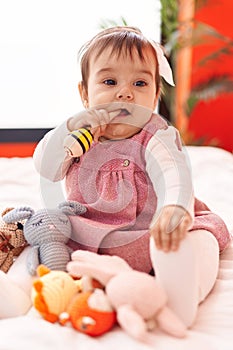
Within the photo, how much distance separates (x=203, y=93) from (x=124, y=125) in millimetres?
1630

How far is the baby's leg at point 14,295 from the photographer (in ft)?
3.23

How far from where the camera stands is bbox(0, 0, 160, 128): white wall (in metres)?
2.75

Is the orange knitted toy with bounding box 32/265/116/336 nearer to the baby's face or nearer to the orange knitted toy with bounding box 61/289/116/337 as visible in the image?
the orange knitted toy with bounding box 61/289/116/337

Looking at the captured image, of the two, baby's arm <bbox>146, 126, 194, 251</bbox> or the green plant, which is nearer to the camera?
baby's arm <bbox>146, 126, 194, 251</bbox>

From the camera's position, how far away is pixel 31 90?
2852 millimetres

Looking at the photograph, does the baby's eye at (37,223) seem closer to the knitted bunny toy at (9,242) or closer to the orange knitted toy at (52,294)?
the knitted bunny toy at (9,242)

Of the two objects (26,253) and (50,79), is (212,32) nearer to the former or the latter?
(50,79)

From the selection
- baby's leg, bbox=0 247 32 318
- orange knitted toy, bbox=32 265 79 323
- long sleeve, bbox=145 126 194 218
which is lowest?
baby's leg, bbox=0 247 32 318

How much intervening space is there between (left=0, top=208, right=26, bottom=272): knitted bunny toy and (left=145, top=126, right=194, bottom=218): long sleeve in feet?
1.07

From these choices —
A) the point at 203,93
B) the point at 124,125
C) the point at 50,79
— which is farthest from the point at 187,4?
the point at 124,125

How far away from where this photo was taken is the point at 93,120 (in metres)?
1.18

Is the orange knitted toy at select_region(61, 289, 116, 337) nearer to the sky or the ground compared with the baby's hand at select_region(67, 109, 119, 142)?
nearer to the ground

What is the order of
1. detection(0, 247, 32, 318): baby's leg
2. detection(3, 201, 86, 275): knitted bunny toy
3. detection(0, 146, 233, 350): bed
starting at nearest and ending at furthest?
1. detection(0, 146, 233, 350): bed
2. detection(0, 247, 32, 318): baby's leg
3. detection(3, 201, 86, 275): knitted bunny toy

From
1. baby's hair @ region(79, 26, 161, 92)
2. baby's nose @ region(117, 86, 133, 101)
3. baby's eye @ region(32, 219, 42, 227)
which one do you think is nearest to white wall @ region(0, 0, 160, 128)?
baby's hair @ region(79, 26, 161, 92)
